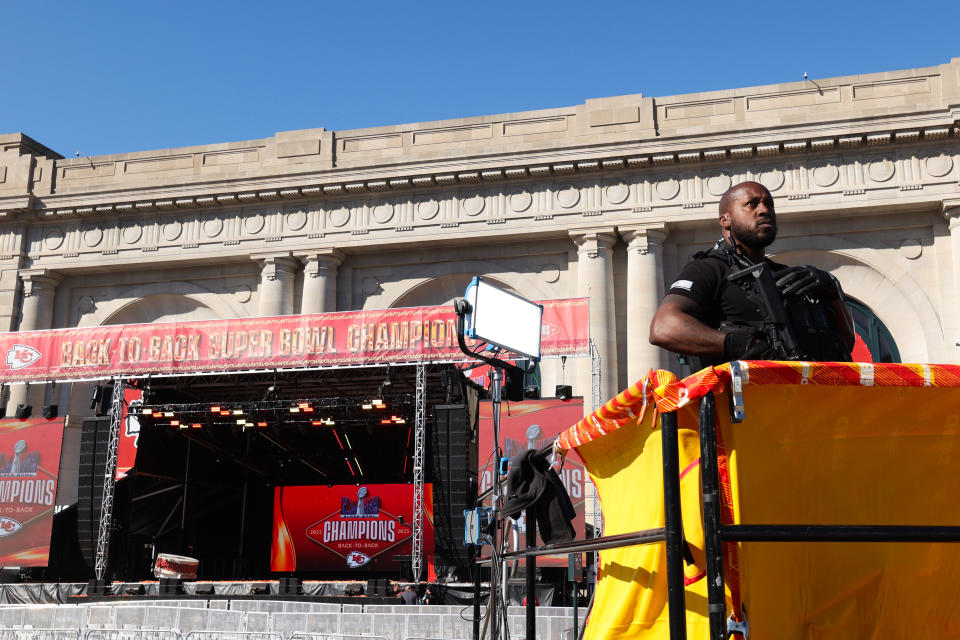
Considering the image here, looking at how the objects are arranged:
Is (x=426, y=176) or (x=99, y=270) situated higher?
(x=426, y=176)

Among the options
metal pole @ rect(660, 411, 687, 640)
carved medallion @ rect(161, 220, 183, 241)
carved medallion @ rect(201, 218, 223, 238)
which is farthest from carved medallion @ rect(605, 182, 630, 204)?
metal pole @ rect(660, 411, 687, 640)

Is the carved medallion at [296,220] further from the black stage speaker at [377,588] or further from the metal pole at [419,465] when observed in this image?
the black stage speaker at [377,588]

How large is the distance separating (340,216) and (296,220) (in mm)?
1476

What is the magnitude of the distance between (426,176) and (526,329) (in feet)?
68.0

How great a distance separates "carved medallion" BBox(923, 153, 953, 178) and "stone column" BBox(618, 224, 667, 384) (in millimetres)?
A: 7365

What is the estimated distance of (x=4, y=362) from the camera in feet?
80.1

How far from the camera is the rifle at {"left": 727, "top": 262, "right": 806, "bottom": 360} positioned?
2670mm

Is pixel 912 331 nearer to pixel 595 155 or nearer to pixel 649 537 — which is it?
pixel 595 155

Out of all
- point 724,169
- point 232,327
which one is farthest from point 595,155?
point 232,327

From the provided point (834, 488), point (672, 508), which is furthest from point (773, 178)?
point (672, 508)

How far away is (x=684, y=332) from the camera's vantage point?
2736mm

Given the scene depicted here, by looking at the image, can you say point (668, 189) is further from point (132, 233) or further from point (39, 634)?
A: point (39, 634)

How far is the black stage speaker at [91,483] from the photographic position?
22047 millimetres

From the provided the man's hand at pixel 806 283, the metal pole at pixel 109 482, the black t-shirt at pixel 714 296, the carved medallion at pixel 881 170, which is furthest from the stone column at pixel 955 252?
the black t-shirt at pixel 714 296
